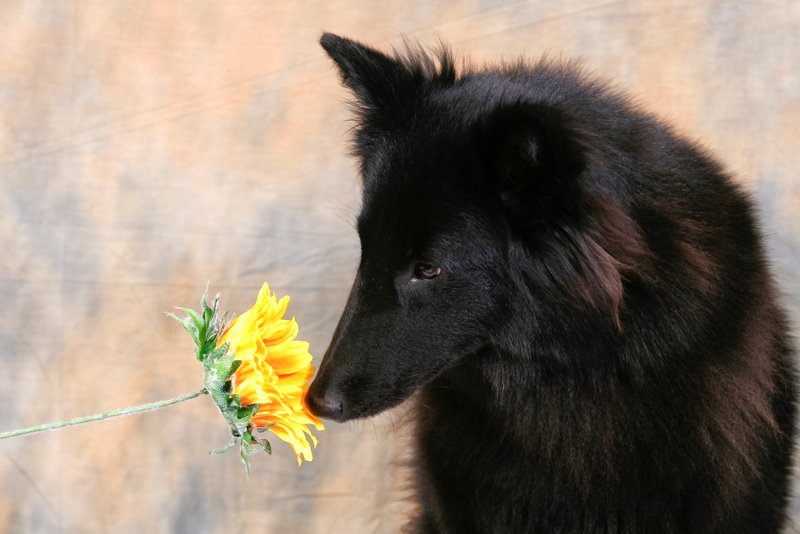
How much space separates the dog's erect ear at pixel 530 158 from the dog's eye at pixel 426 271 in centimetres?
17

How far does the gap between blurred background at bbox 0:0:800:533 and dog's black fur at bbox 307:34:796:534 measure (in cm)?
73

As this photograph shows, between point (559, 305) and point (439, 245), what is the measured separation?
24 cm

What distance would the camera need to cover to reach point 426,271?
1667mm

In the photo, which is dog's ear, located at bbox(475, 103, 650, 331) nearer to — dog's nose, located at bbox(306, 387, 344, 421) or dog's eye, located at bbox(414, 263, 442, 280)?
dog's eye, located at bbox(414, 263, 442, 280)

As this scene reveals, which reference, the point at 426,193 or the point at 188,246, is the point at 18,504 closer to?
the point at 188,246

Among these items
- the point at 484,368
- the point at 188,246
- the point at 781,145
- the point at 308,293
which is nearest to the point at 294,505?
the point at 308,293

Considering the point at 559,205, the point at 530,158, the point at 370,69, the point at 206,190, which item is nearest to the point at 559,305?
the point at 559,205

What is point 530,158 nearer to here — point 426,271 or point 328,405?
point 426,271

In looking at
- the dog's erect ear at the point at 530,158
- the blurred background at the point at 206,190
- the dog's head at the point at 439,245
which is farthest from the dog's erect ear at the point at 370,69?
the blurred background at the point at 206,190

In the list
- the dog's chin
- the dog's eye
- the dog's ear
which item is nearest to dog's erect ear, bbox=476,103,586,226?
the dog's ear

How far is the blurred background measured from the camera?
260 cm

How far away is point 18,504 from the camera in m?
2.55

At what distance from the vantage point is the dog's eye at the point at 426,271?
65.3 inches

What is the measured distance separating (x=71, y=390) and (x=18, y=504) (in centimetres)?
33
